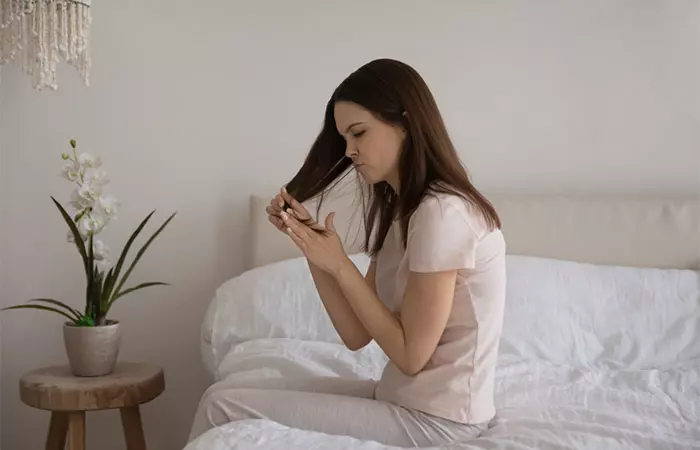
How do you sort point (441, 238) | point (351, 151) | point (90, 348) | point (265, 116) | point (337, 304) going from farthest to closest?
point (265, 116) < point (90, 348) < point (337, 304) < point (351, 151) < point (441, 238)

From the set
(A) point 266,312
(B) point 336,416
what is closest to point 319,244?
(B) point 336,416

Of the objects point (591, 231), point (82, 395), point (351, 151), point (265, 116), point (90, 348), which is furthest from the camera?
point (265, 116)

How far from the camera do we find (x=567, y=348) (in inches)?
77.0

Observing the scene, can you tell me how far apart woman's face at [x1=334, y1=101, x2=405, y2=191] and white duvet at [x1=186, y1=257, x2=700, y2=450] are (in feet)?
1.63

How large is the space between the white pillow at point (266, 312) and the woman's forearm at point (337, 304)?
503 mm

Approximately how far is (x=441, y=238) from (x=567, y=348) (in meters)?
0.83

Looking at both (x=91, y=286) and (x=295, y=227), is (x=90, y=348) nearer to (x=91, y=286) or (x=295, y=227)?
(x=91, y=286)

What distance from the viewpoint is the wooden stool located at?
1.94m

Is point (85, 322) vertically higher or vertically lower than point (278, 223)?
lower

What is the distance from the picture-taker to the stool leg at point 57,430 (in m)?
2.15

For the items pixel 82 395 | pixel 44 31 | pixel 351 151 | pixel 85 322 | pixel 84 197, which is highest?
pixel 44 31

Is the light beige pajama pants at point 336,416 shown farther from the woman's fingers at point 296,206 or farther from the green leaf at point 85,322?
the green leaf at point 85,322

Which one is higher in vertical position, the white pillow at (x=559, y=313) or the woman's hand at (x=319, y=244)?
the woman's hand at (x=319, y=244)

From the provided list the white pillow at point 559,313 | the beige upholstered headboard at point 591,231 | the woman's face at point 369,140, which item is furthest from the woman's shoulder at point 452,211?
the beige upholstered headboard at point 591,231
